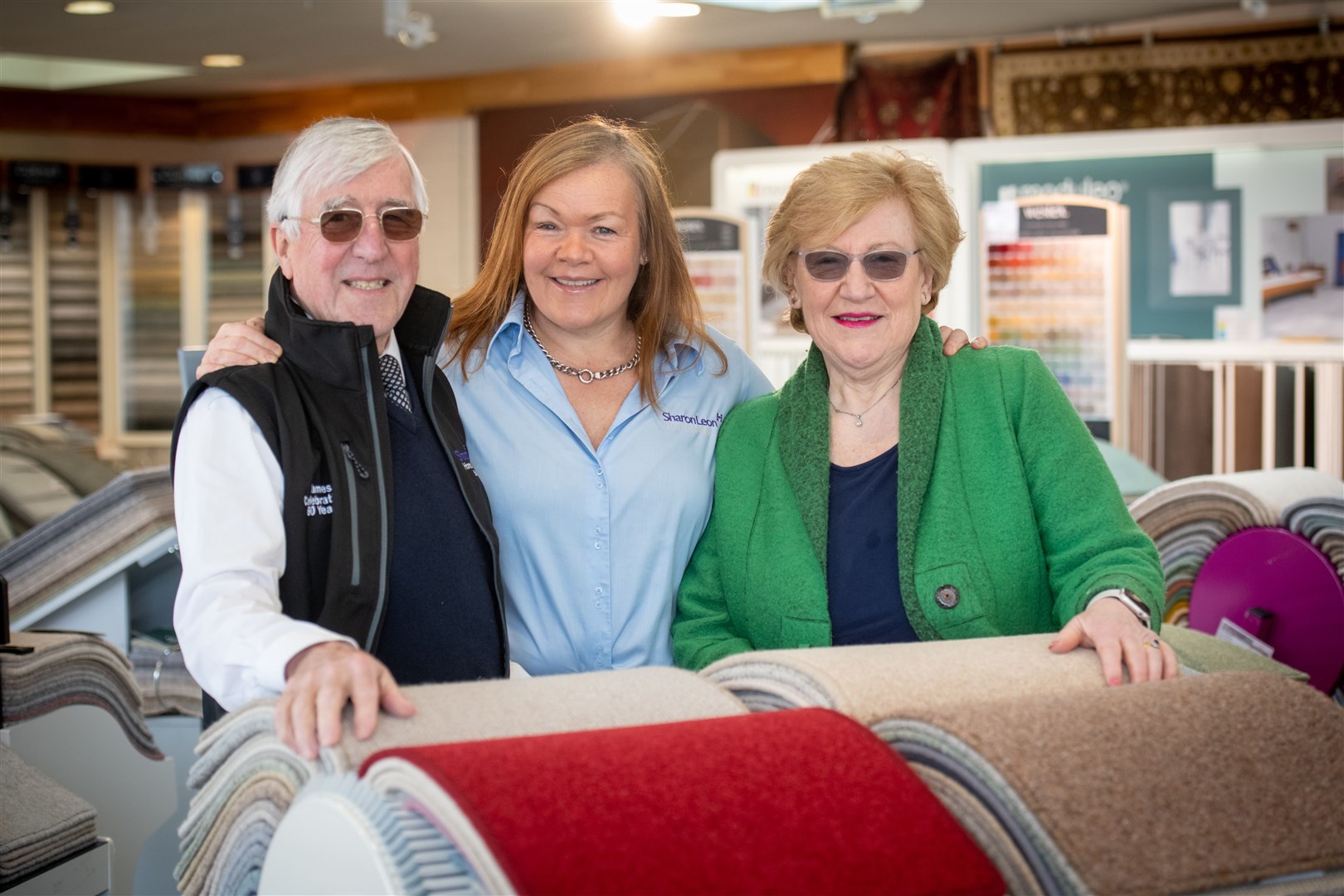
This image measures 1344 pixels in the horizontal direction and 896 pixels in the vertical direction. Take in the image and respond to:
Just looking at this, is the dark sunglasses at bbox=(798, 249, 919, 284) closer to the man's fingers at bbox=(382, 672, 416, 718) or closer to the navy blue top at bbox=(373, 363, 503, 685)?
the navy blue top at bbox=(373, 363, 503, 685)

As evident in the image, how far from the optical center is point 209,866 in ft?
4.73

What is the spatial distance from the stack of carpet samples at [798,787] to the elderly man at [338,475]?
16cm

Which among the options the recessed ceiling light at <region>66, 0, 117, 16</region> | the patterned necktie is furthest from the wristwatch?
the recessed ceiling light at <region>66, 0, 117, 16</region>

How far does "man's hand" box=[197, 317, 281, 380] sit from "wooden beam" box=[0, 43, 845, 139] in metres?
6.87

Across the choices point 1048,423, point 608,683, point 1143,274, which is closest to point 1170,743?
point 608,683

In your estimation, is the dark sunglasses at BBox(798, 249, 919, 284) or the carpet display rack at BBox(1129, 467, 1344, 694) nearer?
the dark sunglasses at BBox(798, 249, 919, 284)

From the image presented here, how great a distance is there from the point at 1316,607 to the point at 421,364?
192 cm

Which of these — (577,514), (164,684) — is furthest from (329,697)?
(164,684)

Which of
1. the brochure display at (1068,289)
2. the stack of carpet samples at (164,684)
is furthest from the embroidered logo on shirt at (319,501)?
the brochure display at (1068,289)

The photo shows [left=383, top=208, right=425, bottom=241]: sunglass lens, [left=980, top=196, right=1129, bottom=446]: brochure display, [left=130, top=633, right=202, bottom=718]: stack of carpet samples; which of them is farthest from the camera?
[left=980, top=196, right=1129, bottom=446]: brochure display

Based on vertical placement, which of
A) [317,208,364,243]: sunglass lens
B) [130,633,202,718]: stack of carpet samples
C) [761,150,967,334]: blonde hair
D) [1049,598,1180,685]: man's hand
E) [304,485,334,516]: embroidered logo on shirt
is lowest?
[130,633,202,718]: stack of carpet samples

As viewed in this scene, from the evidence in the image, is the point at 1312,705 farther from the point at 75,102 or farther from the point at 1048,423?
the point at 75,102

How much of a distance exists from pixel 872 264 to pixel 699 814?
1265 mm

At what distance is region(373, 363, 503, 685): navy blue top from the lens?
183 centimetres
